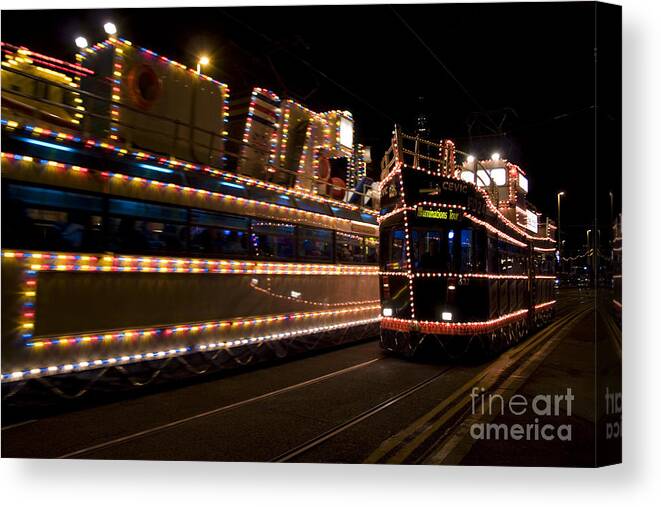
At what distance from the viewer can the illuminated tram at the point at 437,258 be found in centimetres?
922

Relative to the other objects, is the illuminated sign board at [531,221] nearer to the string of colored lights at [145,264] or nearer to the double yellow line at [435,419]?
the double yellow line at [435,419]

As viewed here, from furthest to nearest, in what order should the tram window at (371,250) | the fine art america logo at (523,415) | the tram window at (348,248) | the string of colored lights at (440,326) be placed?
the tram window at (371,250) → the tram window at (348,248) → the string of colored lights at (440,326) → the fine art america logo at (523,415)

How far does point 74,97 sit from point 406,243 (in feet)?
21.2

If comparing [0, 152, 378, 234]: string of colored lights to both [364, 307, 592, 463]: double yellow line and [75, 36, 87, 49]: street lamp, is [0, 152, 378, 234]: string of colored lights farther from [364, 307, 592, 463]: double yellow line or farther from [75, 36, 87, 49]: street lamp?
[364, 307, 592, 463]: double yellow line

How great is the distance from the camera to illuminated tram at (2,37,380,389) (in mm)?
6004

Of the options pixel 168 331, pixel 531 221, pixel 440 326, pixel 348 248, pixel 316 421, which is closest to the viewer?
pixel 316 421

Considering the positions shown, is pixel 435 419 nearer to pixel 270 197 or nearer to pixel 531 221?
pixel 270 197

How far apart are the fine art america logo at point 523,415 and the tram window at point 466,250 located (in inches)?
121

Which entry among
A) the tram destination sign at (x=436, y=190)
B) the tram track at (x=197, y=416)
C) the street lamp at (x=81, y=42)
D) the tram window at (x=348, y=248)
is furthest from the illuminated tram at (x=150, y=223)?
the tram destination sign at (x=436, y=190)

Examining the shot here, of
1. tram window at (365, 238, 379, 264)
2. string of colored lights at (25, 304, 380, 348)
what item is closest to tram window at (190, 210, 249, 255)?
string of colored lights at (25, 304, 380, 348)

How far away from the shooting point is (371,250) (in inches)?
571

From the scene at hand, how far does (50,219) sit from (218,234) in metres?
2.94

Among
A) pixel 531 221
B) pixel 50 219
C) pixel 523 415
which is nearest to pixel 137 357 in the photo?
pixel 50 219

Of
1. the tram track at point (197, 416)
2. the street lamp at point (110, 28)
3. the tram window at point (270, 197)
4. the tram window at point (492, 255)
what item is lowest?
the tram track at point (197, 416)
